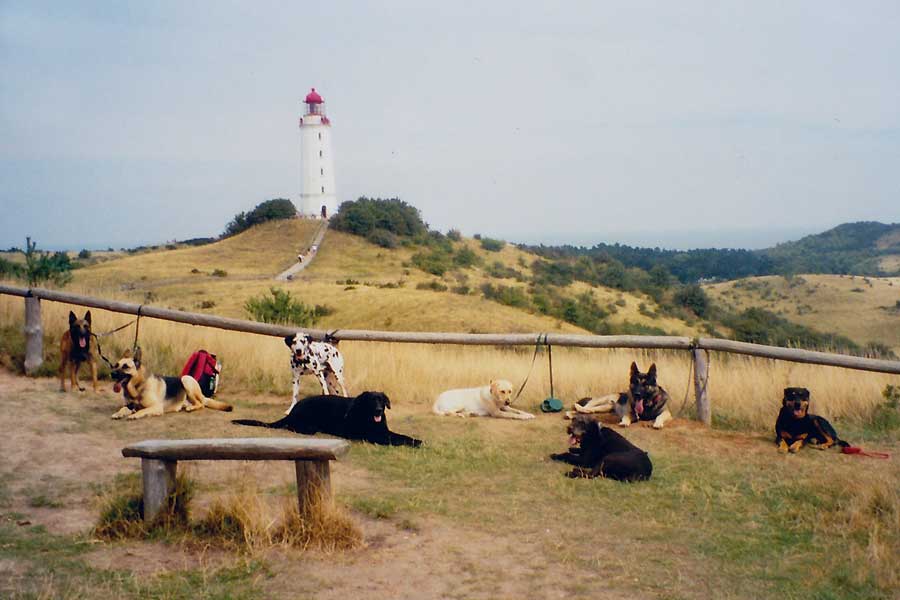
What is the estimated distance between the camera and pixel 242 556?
5.30 m

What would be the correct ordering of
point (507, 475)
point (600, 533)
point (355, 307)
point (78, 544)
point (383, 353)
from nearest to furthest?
point (78, 544), point (600, 533), point (507, 475), point (383, 353), point (355, 307)

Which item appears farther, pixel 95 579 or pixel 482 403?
pixel 482 403

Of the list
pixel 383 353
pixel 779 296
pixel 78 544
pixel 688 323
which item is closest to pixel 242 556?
pixel 78 544

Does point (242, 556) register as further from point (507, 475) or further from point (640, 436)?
point (640, 436)

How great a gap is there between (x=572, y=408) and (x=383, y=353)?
294 centimetres

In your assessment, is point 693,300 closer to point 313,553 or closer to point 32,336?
point 32,336

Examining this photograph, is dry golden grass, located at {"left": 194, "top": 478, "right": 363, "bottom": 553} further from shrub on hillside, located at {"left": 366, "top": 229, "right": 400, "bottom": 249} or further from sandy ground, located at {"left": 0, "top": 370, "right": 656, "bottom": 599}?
shrub on hillside, located at {"left": 366, "top": 229, "right": 400, "bottom": 249}

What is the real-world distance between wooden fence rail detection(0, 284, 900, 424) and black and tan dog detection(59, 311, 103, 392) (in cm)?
114

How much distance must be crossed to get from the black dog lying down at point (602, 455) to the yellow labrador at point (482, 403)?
67.3 inches

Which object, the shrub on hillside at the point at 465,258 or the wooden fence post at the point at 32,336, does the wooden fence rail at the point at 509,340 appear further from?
the shrub on hillside at the point at 465,258

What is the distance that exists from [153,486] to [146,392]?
4069mm

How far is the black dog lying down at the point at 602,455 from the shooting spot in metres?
7.50

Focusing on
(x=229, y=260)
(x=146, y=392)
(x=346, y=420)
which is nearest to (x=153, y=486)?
(x=346, y=420)

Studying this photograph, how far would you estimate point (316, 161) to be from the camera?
206 feet
